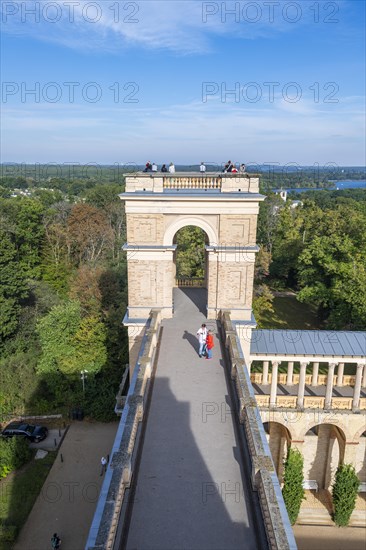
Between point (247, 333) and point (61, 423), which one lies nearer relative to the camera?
point (247, 333)

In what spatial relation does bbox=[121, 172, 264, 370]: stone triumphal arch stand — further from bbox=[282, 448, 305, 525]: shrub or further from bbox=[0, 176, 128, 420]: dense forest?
bbox=[0, 176, 128, 420]: dense forest

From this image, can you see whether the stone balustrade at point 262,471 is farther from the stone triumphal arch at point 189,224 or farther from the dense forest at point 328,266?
the dense forest at point 328,266

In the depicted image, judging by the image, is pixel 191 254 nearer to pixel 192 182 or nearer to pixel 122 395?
pixel 122 395

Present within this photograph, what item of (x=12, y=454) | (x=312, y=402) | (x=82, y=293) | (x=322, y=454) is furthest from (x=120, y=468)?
(x=82, y=293)

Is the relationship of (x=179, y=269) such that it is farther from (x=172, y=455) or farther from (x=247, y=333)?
(x=172, y=455)

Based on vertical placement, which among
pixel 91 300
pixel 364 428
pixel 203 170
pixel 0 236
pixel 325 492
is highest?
pixel 203 170

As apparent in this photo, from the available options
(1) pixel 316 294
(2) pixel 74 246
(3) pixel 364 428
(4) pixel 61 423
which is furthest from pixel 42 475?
(2) pixel 74 246
